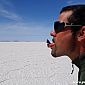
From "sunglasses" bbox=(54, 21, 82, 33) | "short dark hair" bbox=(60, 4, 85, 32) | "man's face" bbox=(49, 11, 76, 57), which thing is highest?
"short dark hair" bbox=(60, 4, 85, 32)

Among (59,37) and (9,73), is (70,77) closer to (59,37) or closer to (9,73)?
(9,73)

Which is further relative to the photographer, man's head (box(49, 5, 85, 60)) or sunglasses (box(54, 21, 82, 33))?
sunglasses (box(54, 21, 82, 33))

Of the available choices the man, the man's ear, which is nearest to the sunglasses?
the man

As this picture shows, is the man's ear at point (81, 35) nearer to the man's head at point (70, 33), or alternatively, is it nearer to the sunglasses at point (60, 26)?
Result: the man's head at point (70, 33)

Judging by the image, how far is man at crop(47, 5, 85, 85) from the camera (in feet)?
5.29

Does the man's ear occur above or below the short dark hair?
below

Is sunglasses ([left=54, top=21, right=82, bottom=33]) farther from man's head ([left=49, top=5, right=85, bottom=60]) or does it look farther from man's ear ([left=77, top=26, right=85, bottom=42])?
man's ear ([left=77, top=26, right=85, bottom=42])

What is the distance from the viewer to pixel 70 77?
5.43 m

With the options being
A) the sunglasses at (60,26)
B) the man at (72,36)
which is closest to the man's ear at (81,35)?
the man at (72,36)

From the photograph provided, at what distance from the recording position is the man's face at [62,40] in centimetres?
169

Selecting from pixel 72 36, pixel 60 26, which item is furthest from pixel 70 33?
pixel 60 26

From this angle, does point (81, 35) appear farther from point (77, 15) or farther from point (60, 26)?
point (60, 26)

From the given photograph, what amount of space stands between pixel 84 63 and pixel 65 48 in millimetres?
194

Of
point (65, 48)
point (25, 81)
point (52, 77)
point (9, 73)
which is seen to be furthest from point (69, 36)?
point (9, 73)
